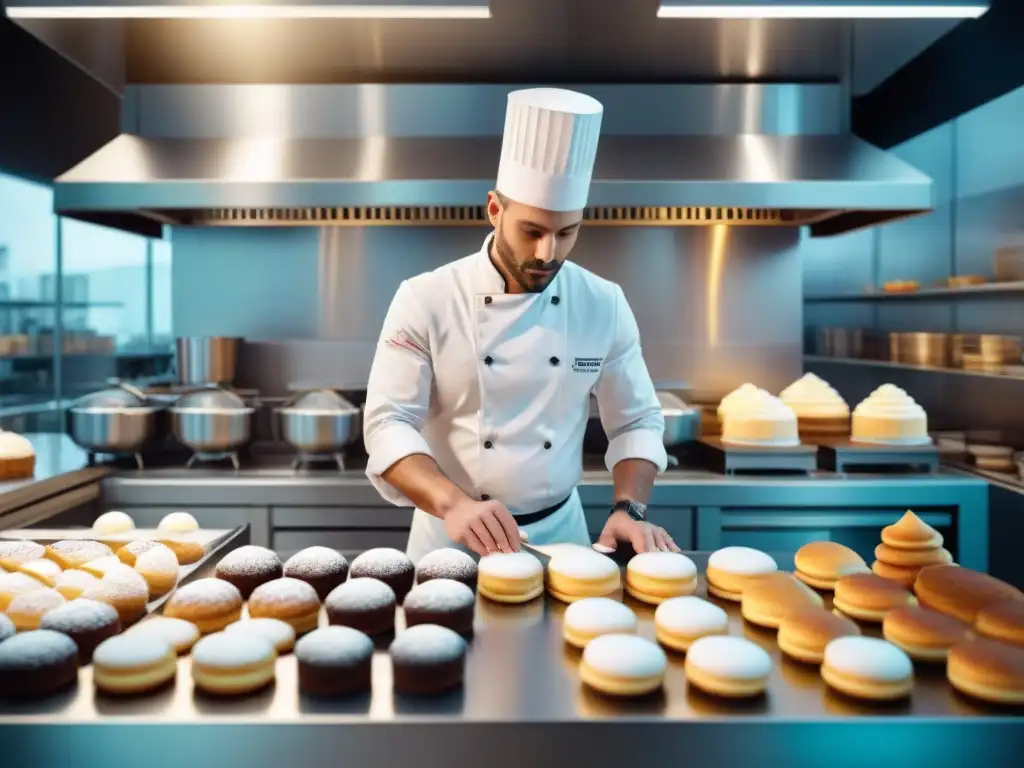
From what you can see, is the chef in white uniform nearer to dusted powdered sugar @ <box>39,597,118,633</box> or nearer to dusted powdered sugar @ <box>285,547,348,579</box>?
dusted powdered sugar @ <box>285,547,348,579</box>

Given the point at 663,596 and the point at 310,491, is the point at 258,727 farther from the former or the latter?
the point at 310,491

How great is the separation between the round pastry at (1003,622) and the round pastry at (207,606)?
1042 mm

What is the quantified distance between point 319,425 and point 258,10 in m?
1.32

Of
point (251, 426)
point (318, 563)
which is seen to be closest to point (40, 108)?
point (251, 426)

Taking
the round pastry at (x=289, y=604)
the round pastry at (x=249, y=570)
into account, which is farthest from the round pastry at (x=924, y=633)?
the round pastry at (x=249, y=570)

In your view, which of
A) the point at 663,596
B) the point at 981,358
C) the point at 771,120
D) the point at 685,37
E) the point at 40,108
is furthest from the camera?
the point at 40,108

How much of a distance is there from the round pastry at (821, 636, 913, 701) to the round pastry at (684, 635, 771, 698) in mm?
80

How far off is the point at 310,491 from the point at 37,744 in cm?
195

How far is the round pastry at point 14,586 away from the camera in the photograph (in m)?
1.22

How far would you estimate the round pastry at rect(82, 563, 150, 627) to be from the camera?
121 centimetres

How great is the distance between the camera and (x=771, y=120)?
11.8 ft

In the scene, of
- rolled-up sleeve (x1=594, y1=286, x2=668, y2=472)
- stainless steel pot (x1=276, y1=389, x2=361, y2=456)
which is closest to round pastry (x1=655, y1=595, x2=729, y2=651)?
rolled-up sleeve (x1=594, y1=286, x2=668, y2=472)

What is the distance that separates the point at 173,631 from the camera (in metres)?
1.11

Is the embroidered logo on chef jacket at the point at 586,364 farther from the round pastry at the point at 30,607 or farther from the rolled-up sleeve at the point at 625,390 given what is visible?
the round pastry at the point at 30,607
